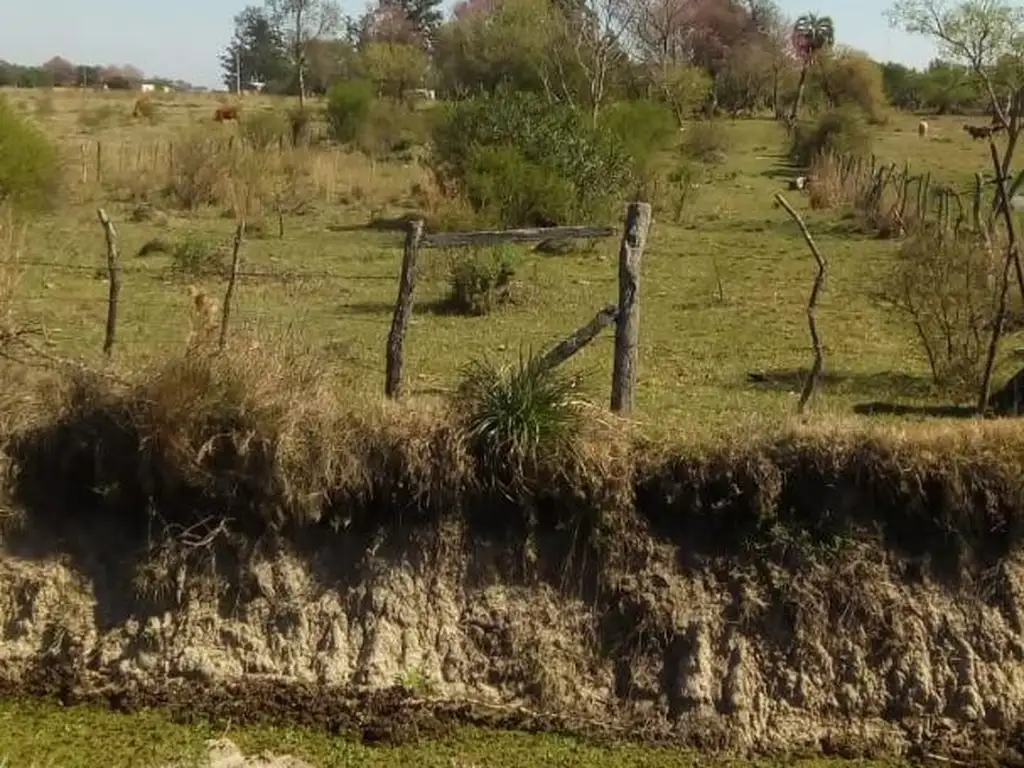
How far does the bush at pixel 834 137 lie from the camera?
117ft

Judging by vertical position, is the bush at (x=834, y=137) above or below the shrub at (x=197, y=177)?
above

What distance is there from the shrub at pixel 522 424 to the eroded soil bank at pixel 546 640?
512 mm

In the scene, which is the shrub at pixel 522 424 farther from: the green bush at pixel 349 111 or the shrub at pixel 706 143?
the green bush at pixel 349 111

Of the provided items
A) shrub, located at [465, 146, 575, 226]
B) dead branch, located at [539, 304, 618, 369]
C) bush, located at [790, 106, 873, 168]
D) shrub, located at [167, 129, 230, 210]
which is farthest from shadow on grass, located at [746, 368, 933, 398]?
bush, located at [790, 106, 873, 168]

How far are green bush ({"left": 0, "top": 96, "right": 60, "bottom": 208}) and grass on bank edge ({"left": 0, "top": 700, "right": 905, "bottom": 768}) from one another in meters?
13.7

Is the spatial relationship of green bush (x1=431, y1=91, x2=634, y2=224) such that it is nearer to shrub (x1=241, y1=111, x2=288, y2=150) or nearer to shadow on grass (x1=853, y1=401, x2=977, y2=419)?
shrub (x1=241, y1=111, x2=288, y2=150)

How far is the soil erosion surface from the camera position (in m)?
7.65

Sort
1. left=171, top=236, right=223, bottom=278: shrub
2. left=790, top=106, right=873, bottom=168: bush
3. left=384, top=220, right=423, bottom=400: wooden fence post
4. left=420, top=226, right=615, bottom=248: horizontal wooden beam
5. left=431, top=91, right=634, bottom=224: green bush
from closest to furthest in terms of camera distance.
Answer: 1. left=384, top=220, right=423, bottom=400: wooden fence post
2. left=420, top=226, right=615, bottom=248: horizontal wooden beam
3. left=171, top=236, right=223, bottom=278: shrub
4. left=431, top=91, right=634, bottom=224: green bush
5. left=790, top=106, right=873, bottom=168: bush

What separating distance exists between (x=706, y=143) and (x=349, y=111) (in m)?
11.4

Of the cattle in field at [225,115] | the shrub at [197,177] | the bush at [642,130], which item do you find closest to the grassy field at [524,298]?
the shrub at [197,177]

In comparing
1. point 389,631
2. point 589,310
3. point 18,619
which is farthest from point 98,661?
point 589,310

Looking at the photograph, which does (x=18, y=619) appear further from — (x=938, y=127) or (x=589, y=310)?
(x=938, y=127)

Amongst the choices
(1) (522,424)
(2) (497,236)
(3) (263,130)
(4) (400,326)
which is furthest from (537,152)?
(1) (522,424)

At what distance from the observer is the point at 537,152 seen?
77.5 ft
